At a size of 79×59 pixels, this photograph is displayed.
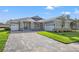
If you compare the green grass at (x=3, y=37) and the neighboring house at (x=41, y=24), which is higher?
the neighboring house at (x=41, y=24)

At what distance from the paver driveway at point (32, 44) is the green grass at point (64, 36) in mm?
81

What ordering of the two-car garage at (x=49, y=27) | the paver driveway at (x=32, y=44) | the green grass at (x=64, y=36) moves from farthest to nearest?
the two-car garage at (x=49, y=27)
the green grass at (x=64, y=36)
the paver driveway at (x=32, y=44)

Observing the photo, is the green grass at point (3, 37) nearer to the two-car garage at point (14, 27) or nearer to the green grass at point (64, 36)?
the two-car garage at point (14, 27)

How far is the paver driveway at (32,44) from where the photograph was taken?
13.8ft

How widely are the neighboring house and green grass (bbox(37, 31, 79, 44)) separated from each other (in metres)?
0.10

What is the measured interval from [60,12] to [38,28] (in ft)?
1.92

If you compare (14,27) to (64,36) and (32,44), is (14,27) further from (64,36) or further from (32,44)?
(64,36)

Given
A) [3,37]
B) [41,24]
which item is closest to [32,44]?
[41,24]

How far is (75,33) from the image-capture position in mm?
4434

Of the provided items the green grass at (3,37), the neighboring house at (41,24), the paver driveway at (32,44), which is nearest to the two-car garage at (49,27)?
the neighboring house at (41,24)

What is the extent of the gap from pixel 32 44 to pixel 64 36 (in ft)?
2.32

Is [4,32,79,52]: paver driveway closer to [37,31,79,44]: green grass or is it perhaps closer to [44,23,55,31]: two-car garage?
[37,31,79,44]: green grass

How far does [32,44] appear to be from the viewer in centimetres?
431

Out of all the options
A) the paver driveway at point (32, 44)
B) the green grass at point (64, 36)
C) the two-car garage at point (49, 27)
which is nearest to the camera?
the paver driveway at point (32, 44)
